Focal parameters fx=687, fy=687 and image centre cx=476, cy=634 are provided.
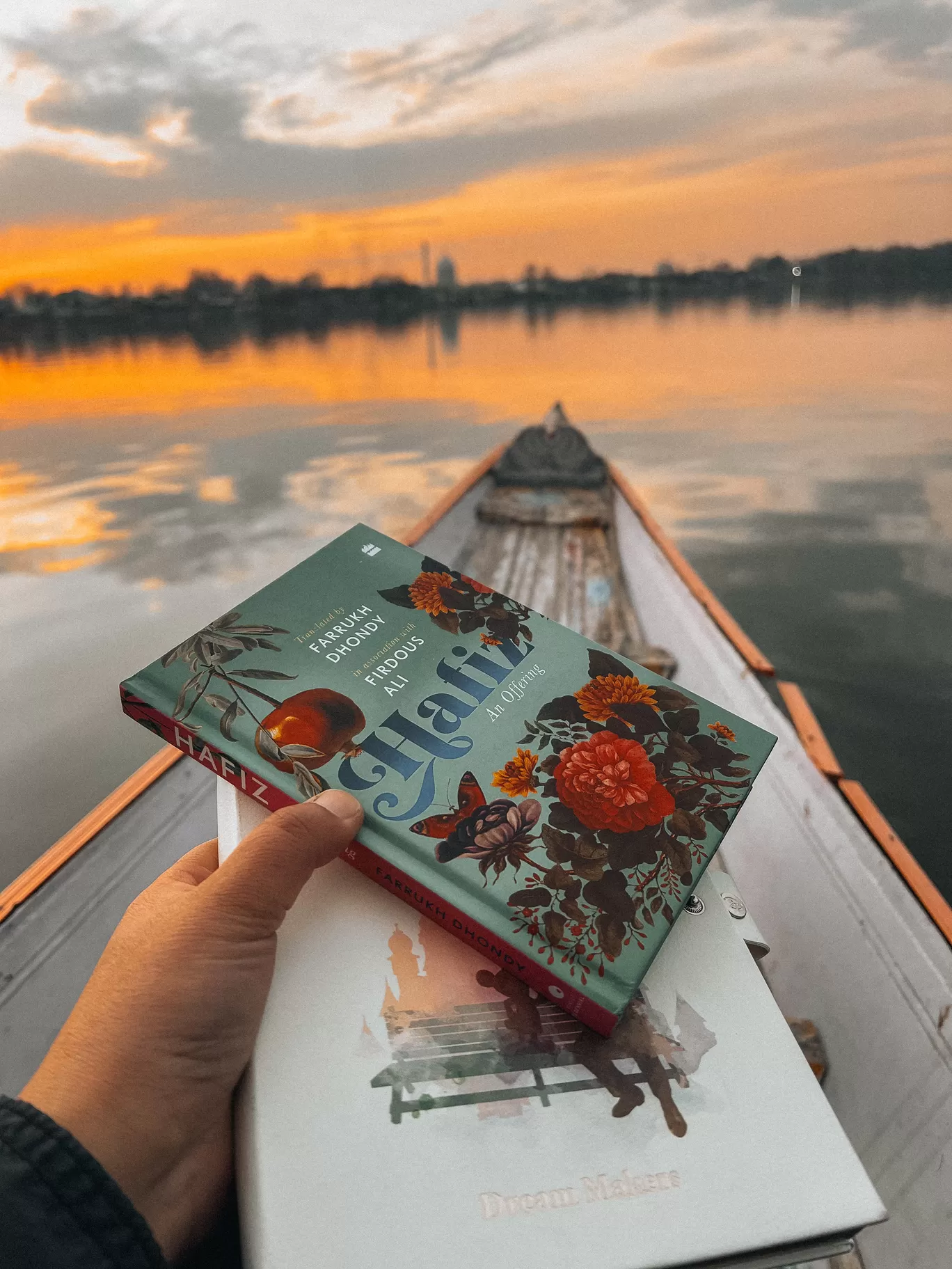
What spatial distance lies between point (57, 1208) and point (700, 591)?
6.76 feet

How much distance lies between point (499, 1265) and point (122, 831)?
0.99 m

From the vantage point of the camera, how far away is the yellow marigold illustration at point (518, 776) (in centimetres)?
67

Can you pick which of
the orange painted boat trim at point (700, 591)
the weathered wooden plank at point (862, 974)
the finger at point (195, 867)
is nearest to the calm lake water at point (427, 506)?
the orange painted boat trim at point (700, 591)

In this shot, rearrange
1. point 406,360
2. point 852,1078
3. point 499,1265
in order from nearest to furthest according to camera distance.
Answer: point 499,1265 → point 852,1078 → point 406,360

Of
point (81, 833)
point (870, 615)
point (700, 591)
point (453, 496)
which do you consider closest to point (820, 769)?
point (700, 591)

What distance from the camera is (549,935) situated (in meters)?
0.58

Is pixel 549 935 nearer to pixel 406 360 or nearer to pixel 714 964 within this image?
pixel 714 964

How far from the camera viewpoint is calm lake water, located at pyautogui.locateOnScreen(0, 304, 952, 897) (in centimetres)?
319

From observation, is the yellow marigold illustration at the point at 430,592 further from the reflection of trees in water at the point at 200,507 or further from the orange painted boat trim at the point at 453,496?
the reflection of trees in water at the point at 200,507

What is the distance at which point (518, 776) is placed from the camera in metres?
0.68

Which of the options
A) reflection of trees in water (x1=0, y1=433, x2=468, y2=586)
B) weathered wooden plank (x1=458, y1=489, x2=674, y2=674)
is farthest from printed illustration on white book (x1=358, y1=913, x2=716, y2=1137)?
reflection of trees in water (x1=0, y1=433, x2=468, y2=586)

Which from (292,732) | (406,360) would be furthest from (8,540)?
(406,360)

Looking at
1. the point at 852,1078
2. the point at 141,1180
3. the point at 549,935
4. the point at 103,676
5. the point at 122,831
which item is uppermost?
the point at 549,935

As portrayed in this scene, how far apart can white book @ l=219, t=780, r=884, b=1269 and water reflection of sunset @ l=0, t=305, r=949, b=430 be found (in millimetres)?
9721
